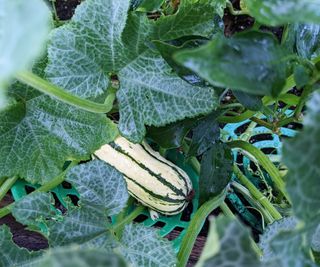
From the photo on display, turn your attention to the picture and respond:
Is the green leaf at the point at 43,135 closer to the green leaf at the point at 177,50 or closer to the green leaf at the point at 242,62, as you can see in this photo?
the green leaf at the point at 177,50

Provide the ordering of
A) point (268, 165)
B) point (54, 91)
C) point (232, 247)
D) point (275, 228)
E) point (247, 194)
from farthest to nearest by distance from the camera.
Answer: point (247, 194) → point (268, 165) → point (275, 228) → point (54, 91) → point (232, 247)

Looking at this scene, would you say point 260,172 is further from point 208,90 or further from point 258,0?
point 258,0

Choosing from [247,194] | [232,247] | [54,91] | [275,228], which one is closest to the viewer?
[232,247]

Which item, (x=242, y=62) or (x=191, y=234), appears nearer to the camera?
(x=242, y=62)

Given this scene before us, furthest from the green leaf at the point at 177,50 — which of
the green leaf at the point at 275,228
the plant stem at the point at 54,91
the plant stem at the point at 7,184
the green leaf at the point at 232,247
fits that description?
the plant stem at the point at 7,184

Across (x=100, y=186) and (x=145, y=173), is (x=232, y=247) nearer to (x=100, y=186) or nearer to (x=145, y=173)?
(x=100, y=186)

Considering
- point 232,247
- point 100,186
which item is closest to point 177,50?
point 100,186
